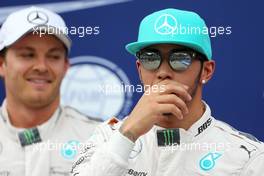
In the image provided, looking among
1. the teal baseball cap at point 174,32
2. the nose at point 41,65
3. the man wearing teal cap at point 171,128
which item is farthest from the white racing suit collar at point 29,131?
the teal baseball cap at point 174,32

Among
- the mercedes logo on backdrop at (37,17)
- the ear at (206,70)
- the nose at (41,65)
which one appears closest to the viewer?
the ear at (206,70)

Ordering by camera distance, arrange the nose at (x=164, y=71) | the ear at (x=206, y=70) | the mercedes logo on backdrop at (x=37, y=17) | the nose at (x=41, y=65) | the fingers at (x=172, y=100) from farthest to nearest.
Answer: the mercedes logo on backdrop at (x=37, y=17) < the nose at (x=41, y=65) < the ear at (x=206, y=70) < the nose at (x=164, y=71) < the fingers at (x=172, y=100)

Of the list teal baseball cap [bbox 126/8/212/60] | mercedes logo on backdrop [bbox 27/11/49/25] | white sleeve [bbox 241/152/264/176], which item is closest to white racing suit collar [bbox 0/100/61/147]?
mercedes logo on backdrop [bbox 27/11/49/25]

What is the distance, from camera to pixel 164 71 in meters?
2.38

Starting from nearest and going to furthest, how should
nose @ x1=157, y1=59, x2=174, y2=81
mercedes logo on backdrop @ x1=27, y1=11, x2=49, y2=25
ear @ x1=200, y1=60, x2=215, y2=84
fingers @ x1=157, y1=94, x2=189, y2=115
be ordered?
fingers @ x1=157, y1=94, x2=189, y2=115 < nose @ x1=157, y1=59, x2=174, y2=81 < ear @ x1=200, y1=60, x2=215, y2=84 < mercedes logo on backdrop @ x1=27, y1=11, x2=49, y2=25

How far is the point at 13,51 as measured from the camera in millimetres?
3207

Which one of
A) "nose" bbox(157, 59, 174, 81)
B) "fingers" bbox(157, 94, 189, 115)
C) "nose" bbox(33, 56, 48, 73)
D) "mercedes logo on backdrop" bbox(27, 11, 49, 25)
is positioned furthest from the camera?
"mercedes logo on backdrop" bbox(27, 11, 49, 25)

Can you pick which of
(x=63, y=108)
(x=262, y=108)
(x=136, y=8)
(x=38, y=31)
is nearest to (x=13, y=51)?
(x=38, y=31)

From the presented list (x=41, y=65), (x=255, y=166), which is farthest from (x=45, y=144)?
(x=255, y=166)

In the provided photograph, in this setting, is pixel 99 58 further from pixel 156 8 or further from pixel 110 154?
pixel 110 154

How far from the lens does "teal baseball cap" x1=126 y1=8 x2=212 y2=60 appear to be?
2387mm

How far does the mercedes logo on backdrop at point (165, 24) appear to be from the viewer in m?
2.40

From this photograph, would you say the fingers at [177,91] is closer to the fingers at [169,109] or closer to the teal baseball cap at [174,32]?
the fingers at [169,109]

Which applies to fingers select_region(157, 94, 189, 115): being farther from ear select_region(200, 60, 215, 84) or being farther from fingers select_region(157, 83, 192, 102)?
ear select_region(200, 60, 215, 84)
